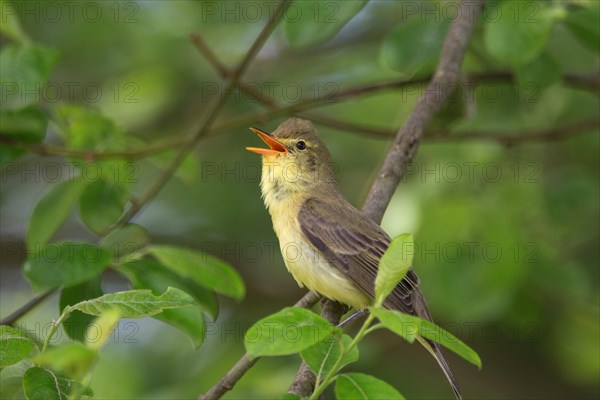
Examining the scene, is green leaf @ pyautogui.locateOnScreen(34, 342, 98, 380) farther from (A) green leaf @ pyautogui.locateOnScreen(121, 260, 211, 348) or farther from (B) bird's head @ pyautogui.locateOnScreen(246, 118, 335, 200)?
(B) bird's head @ pyautogui.locateOnScreen(246, 118, 335, 200)

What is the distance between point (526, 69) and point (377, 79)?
140cm

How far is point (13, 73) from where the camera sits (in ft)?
14.2

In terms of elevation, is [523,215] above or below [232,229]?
above

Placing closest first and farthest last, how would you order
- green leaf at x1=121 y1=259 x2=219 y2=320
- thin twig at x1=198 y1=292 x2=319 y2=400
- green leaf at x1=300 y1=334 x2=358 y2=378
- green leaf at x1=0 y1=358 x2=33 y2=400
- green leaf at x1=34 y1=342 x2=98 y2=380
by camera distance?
green leaf at x1=34 y1=342 x2=98 y2=380, green leaf at x1=300 y1=334 x2=358 y2=378, green leaf at x1=0 y1=358 x2=33 y2=400, thin twig at x1=198 y1=292 x2=319 y2=400, green leaf at x1=121 y1=259 x2=219 y2=320

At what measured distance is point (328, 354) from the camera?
9.07ft

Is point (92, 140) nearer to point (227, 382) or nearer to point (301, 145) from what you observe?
point (301, 145)

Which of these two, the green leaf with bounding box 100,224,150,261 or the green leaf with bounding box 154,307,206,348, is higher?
the green leaf with bounding box 100,224,150,261

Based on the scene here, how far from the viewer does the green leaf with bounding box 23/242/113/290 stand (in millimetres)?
3801

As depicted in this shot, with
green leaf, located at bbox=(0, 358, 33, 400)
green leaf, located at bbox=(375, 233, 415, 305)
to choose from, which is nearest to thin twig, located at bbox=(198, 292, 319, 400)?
green leaf, located at bbox=(0, 358, 33, 400)

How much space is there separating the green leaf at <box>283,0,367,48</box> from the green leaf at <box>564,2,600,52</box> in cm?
125

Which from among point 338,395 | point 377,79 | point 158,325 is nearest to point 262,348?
point 338,395

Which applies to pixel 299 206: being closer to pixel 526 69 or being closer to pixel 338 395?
pixel 526 69

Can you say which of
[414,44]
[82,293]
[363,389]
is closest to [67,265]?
[82,293]

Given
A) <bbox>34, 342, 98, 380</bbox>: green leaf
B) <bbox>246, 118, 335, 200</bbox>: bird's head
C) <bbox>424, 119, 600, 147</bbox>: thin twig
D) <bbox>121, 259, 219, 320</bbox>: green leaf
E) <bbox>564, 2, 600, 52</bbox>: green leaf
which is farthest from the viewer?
<bbox>424, 119, 600, 147</bbox>: thin twig
